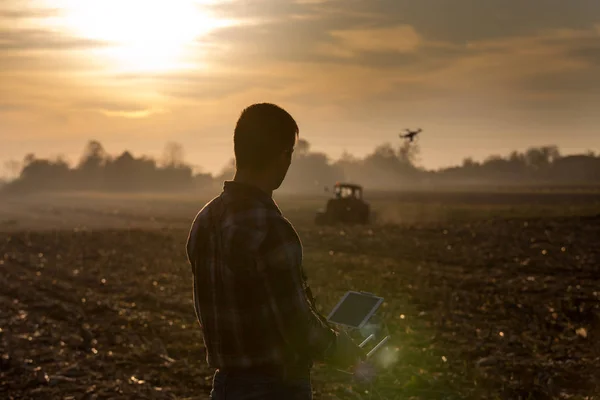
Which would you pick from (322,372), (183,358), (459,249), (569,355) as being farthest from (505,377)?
(459,249)

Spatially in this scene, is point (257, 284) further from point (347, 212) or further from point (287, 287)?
point (347, 212)

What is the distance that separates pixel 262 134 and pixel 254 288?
2.41 ft

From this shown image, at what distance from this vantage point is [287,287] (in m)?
3.07

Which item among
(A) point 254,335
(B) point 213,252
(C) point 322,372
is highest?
(B) point 213,252

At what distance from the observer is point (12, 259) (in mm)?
21859

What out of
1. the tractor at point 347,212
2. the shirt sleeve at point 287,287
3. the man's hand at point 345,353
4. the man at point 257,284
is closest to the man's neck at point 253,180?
the man at point 257,284

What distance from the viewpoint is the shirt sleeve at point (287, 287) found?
9.97 feet

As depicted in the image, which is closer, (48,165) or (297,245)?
(297,245)

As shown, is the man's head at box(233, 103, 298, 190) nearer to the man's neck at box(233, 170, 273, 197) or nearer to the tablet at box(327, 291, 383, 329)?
the man's neck at box(233, 170, 273, 197)

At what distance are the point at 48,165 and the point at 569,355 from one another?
160853mm

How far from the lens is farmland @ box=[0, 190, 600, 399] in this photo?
348 inches

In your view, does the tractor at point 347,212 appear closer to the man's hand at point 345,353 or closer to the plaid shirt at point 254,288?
the man's hand at point 345,353

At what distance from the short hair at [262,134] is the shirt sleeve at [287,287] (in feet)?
1.17

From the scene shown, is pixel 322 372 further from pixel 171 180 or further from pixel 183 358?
pixel 171 180
